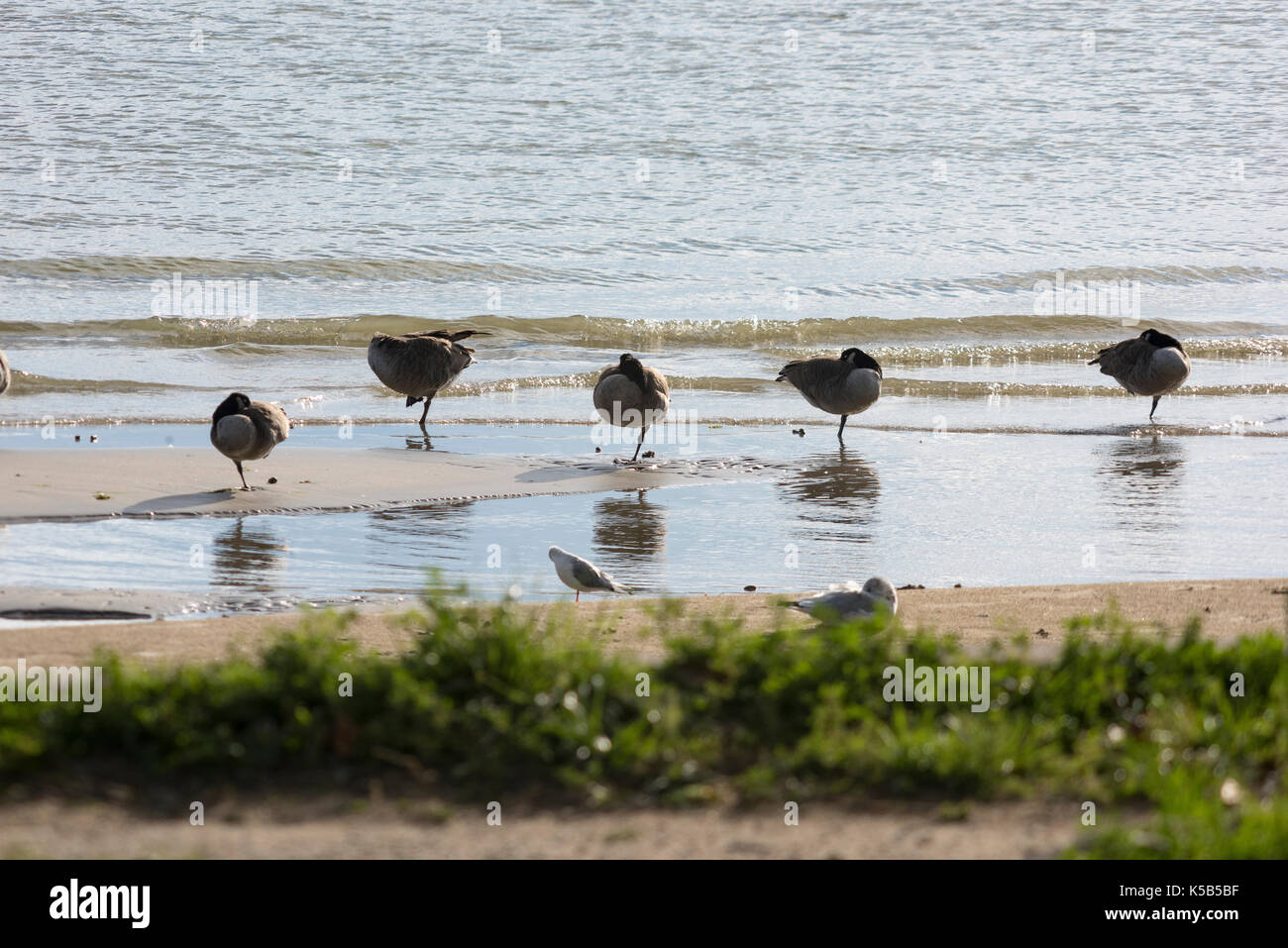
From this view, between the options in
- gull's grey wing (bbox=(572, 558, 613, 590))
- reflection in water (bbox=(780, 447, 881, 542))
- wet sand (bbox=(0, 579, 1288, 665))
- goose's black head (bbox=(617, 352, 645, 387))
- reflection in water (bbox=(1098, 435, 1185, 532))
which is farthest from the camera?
goose's black head (bbox=(617, 352, 645, 387))

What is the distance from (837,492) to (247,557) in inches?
189

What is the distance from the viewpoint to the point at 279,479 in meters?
10.9

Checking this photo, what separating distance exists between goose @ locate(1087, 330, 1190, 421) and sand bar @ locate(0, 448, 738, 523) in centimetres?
587

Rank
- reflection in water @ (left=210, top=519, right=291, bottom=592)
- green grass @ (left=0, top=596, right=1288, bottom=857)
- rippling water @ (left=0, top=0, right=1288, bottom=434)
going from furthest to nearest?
rippling water @ (left=0, top=0, right=1288, bottom=434) → reflection in water @ (left=210, top=519, right=291, bottom=592) → green grass @ (left=0, top=596, right=1288, bottom=857)

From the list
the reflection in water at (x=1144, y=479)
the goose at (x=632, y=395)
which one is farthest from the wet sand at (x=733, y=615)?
the goose at (x=632, y=395)

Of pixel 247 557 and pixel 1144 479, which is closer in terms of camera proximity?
pixel 247 557

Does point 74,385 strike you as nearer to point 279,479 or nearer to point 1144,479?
point 279,479

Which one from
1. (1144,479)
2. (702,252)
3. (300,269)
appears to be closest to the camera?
(1144,479)

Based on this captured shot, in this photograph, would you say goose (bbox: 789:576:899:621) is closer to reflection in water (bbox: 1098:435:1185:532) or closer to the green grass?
the green grass

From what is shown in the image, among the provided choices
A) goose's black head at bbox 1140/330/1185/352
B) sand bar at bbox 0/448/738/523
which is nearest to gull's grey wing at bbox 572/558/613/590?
sand bar at bbox 0/448/738/523

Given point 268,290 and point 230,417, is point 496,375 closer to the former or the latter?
point 268,290

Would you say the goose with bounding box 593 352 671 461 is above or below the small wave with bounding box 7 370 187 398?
below

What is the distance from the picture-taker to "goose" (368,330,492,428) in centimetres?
1438

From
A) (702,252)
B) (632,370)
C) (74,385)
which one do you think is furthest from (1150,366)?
(74,385)
